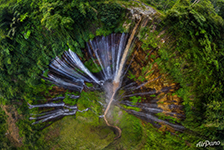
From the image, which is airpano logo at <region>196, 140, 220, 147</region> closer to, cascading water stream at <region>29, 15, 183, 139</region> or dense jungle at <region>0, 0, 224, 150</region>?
dense jungle at <region>0, 0, 224, 150</region>

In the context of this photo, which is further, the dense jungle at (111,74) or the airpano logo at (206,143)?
the dense jungle at (111,74)

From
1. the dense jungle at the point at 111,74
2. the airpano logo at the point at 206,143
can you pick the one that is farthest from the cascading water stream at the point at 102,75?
the airpano logo at the point at 206,143

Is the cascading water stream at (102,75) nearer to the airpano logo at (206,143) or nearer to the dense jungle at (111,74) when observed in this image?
the dense jungle at (111,74)

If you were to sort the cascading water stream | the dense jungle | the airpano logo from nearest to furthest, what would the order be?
the airpano logo, the dense jungle, the cascading water stream

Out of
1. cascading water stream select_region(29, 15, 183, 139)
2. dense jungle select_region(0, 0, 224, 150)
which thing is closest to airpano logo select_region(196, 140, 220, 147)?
dense jungle select_region(0, 0, 224, 150)

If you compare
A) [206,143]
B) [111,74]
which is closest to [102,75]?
[111,74]

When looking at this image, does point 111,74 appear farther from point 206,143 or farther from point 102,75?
point 206,143

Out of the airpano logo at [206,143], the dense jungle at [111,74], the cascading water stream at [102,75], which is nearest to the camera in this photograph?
the airpano logo at [206,143]

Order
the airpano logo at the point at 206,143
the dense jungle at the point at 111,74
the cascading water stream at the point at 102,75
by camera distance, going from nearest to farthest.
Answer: the airpano logo at the point at 206,143, the dense jungle at the point at 111,74, the cascading water stream at the point at 102,75
